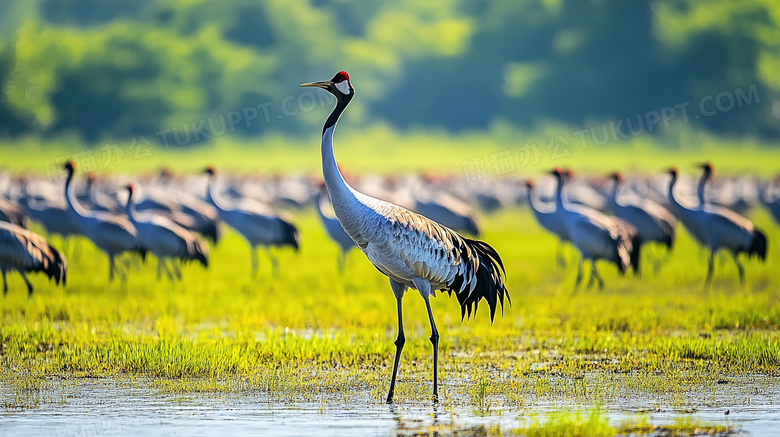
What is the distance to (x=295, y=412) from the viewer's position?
684 centimetres

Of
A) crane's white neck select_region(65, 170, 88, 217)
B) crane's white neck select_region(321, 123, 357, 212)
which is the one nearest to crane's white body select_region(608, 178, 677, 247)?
crane's white neck select_region(65, 170, 88, 217)

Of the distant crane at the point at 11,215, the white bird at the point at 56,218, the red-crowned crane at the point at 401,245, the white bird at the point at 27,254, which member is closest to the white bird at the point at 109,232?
the distant crane at the point at 11,215

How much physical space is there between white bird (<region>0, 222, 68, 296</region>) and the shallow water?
4180 mm

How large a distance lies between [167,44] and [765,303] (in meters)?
79.7

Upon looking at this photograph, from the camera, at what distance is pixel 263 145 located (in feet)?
273

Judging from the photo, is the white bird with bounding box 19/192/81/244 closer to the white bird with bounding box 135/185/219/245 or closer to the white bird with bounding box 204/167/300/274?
the white bird with bounding box 135/185/219/245

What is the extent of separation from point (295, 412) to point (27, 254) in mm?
5647

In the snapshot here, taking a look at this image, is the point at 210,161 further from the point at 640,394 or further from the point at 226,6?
the point at 640,394

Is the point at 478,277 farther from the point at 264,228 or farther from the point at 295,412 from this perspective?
the point at 264,228

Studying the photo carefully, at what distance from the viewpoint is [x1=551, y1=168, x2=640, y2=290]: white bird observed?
13.9m

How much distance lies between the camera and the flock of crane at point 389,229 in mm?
7500

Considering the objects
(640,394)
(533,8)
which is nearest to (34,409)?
(640,394)

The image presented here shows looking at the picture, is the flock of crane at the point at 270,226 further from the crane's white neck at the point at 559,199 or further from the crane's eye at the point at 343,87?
the crane's eye at the point at 343,87

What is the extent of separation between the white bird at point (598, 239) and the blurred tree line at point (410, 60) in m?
67.5
